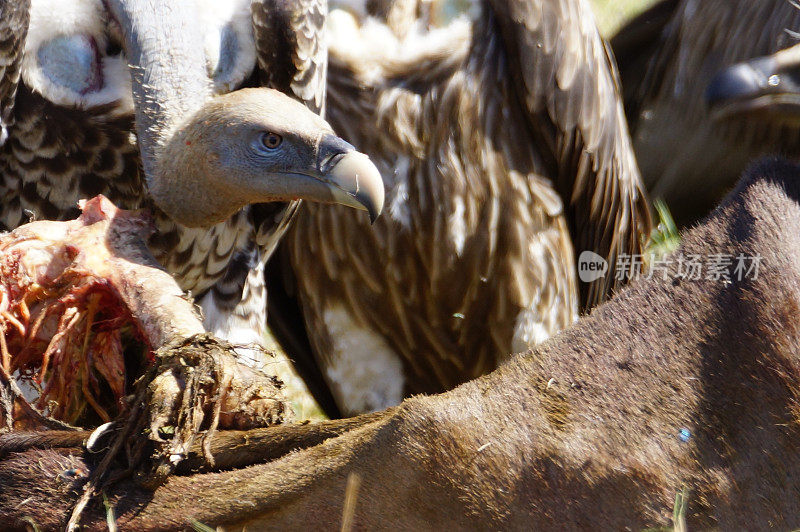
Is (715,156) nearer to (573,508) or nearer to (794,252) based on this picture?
(794,252)

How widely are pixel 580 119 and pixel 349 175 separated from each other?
3.10ft

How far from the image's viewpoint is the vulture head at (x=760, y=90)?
73.5 inches

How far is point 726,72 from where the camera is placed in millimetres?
1904

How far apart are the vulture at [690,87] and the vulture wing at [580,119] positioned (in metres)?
0.44

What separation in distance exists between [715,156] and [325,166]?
73.4 inches

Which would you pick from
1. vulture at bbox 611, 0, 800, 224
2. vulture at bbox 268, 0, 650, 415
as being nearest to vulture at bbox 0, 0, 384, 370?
vulture at bbox 268, 0, 650, 415

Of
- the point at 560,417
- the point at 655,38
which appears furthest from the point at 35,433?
the point at 655,38

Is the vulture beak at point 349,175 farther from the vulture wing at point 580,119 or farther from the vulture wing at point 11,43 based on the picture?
the vulture wing at point 580,119

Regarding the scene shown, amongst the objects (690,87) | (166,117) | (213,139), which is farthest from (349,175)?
(690,87)

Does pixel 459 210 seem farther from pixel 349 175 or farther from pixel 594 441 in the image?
pixel 594 441
